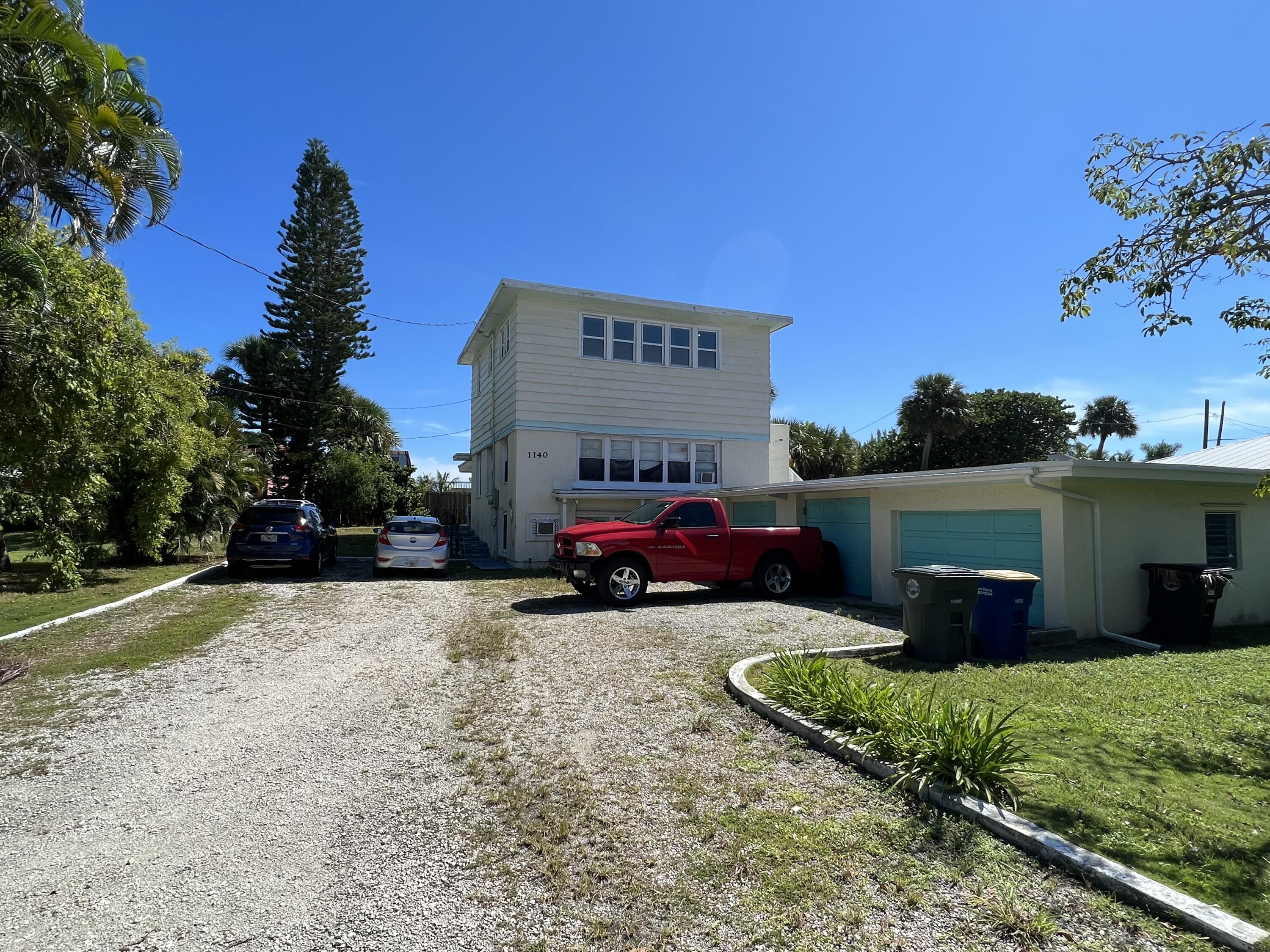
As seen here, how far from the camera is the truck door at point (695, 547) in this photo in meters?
12.1

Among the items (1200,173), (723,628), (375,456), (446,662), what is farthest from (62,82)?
(375,456)

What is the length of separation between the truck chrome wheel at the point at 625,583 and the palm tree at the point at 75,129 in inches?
380

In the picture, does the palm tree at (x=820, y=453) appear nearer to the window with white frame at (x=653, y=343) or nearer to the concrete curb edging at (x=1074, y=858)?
the window with white frame at (x=653, y=343)

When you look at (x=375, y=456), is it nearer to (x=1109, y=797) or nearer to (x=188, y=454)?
(x=188, y=454)

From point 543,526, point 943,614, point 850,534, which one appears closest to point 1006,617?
point 943,614

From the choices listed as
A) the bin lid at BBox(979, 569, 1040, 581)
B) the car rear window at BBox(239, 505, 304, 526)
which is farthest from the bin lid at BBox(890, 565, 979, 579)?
the car rear window at BBox(239, 505, 304, 526)

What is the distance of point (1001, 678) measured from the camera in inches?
278

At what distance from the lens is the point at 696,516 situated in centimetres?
1255

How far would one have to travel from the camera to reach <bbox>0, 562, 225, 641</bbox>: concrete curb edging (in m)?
8.77

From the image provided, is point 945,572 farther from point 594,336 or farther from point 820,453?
point 820,453

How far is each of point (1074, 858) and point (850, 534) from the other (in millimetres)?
10998

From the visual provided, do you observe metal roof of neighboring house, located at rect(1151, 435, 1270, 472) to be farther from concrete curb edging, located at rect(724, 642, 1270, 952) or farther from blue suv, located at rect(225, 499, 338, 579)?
blue suv, located at rect(225, 499, 338, 579)

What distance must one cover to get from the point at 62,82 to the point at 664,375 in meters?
12.9

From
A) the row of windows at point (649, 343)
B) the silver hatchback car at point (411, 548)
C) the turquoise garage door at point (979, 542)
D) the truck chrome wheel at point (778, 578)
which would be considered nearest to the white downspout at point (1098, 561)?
the turquoise garage door at point (979, 542)
